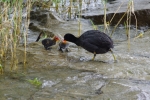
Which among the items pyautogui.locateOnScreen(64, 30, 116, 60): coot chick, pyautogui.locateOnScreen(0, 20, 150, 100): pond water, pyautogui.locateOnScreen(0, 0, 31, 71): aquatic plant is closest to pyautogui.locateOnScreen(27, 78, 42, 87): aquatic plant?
pyautogui.locateOnScreen(0, 20, 150, 100): pond water

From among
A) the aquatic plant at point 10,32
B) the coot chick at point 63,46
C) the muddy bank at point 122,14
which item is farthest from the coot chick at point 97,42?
the muddy bank at point 122,14

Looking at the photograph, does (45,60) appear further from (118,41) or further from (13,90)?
(118,41)

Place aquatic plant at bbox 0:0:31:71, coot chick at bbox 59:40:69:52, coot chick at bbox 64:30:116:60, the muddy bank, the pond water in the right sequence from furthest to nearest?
the muddy bank < coot chick at bbox 59:40:69:52 < coot chick at bbox 64:30:116:60 < aquatic plant at bbox 0:0:31:71 < the pond water

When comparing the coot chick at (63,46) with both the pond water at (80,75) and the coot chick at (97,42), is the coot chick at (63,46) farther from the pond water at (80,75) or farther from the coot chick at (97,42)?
the coot chick at (97,42)

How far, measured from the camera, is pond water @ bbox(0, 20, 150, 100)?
15.5 feet

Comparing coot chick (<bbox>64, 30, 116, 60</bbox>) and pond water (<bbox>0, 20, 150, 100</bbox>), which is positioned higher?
coot chick (<bbox>64, 30, 116, 60</bbox>)

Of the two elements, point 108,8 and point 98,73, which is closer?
point 98,73

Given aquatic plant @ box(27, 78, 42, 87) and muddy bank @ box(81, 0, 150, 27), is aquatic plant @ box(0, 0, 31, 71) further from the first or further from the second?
muddy bank @ box(81, 0, 150, 27)

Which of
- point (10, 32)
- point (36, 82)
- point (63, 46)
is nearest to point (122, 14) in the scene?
point (63, 46)

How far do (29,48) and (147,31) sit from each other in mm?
3208

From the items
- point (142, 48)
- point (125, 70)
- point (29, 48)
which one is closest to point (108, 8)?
point (142, 48)

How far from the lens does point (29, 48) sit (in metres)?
7.09

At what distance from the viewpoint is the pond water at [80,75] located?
471cm

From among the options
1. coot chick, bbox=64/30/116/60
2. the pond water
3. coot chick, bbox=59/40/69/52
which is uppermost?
coot chick, bbox=64/30/116/60
